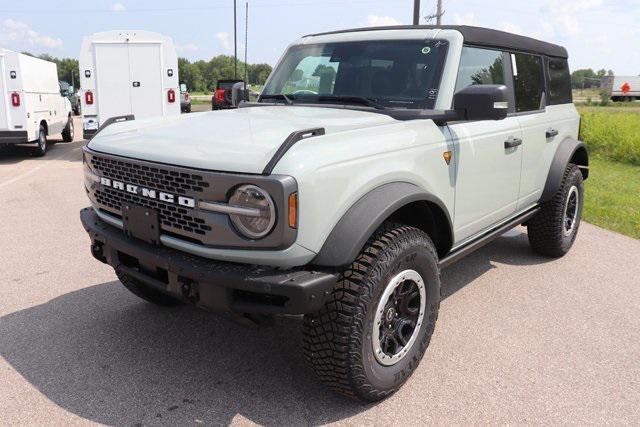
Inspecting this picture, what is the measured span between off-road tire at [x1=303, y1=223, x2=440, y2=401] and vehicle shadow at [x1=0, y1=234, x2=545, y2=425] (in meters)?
0.15

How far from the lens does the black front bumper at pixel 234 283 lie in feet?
7.99

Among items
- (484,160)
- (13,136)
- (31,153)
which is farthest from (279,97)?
(31,153)

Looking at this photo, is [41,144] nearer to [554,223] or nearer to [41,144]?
[41,144]

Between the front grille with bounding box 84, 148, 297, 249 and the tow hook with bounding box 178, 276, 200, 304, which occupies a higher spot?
the front grille with bounding box 84, 148, 297, 249

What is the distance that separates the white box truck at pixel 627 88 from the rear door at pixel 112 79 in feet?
215

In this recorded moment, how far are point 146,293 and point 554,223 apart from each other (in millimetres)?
3688

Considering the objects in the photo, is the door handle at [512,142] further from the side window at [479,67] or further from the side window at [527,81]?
the side window at [479,67]

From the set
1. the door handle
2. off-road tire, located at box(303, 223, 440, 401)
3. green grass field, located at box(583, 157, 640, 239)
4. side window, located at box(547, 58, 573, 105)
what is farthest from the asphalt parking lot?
green grass field, located at box(583, 157, 640, 239)

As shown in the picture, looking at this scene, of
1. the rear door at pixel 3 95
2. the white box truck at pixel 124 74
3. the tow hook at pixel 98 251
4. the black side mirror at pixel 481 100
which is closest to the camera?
the black side mirror at pixel 481 100

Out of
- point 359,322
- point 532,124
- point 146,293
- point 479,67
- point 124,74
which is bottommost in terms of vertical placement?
point 146,293

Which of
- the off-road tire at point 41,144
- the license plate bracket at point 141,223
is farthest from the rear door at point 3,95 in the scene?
the license plate bracket at point 141,223

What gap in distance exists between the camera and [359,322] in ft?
8.82

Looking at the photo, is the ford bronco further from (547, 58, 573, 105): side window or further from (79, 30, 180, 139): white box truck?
(79, 30, 180, 139): white box truck

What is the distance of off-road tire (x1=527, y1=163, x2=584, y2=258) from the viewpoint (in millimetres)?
5215
